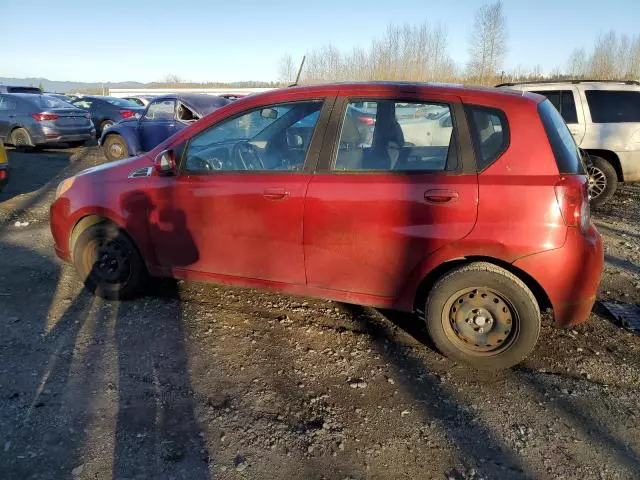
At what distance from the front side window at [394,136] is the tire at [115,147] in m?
9.46

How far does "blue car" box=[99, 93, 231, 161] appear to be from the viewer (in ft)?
33.1

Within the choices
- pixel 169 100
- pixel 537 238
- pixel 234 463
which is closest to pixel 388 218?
pixel 537 238

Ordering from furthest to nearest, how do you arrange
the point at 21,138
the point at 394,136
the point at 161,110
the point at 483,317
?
the point at 21,138 < the point at 161,110 < the point at 394,136 < the point at 483,317

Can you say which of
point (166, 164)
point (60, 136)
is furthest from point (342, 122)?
point (60, 136)

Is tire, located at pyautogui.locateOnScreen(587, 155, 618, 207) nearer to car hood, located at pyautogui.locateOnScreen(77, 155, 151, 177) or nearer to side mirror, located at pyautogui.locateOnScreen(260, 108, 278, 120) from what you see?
side mirror, located at pyautogui.locateOnScreen(260, 108, 278, 120)

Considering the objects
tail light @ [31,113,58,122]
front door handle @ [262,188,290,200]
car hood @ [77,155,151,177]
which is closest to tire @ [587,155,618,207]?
front door handle @ [262,188,290,200]

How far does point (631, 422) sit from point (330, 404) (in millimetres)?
1718

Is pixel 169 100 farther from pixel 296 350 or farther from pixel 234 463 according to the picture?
pixel 234 463

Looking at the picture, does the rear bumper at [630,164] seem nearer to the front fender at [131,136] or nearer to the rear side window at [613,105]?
the rear side window at [613,105]

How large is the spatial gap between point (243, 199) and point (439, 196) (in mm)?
1378

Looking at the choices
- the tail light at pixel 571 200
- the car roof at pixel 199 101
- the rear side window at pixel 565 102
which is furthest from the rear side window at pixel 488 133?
the car roof at pixel 199 101

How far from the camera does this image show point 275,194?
132 inches

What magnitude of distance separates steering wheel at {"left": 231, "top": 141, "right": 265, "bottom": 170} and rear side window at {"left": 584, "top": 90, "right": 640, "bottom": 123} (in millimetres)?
6054

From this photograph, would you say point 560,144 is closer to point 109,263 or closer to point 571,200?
point 571,200
